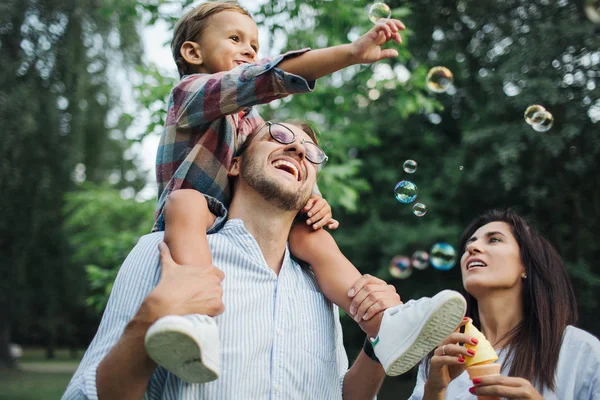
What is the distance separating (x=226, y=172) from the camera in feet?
7.19

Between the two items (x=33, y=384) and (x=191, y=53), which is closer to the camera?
(x=191, y=53)

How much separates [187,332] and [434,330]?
0.71m

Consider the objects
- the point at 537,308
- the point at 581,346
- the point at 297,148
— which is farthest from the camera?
the point at 537,308

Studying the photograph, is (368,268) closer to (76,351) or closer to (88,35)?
(88,35)

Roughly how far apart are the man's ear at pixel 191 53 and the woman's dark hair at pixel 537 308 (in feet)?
5.43

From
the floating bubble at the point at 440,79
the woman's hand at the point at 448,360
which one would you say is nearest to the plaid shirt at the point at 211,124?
the woman's hand at the point at 448,360

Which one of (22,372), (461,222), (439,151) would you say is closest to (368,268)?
(461,222)

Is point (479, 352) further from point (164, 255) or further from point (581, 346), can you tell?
point (164, 255)

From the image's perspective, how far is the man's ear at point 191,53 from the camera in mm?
2350

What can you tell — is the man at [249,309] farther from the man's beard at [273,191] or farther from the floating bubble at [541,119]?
the floating bubble at [541,119]

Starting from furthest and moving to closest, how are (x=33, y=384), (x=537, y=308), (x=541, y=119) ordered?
(x=33, y=384) < (x=541, y=119) < (x=537, y=308)

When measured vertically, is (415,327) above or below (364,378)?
above

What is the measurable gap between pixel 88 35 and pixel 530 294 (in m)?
8.95

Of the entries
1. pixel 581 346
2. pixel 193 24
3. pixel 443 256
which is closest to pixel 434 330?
pixel 581 346
